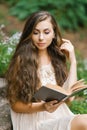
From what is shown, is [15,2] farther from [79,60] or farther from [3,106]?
[3,106]

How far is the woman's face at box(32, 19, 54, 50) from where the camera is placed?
4629 mm

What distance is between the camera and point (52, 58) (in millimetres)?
4859

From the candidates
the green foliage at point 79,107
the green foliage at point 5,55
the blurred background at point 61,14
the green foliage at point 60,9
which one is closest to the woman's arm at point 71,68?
the green foliage at point 79,107

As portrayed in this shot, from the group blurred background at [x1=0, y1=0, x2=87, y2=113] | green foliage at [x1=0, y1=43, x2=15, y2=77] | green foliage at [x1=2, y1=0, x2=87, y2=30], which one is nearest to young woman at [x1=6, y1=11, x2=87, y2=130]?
green foliage at [x1=0, y1=43, x2=15, y2=77]

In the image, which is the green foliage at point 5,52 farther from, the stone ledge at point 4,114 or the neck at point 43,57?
the neck at point 43,57

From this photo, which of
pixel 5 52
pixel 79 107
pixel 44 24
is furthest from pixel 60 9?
pixel 44 24

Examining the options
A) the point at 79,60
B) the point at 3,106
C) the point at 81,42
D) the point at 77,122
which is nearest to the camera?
the point at 77,122

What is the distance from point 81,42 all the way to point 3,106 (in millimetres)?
4769

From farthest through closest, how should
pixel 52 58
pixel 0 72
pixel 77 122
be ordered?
1. pixel 0 72
2. pixel 52 58
3. pixel 77 122

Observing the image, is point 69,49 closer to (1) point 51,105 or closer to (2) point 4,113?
(1) point 51,105

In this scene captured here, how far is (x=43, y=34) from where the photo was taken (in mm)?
4648

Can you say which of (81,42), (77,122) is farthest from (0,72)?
(81,42)

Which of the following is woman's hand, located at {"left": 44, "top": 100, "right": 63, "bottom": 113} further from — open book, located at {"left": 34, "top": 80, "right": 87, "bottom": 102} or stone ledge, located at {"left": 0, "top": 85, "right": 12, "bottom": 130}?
stone ledge, located at {"left": 0, "top": 85, "right": 12, "bottom": 130}

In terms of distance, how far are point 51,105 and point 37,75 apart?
35 cm
